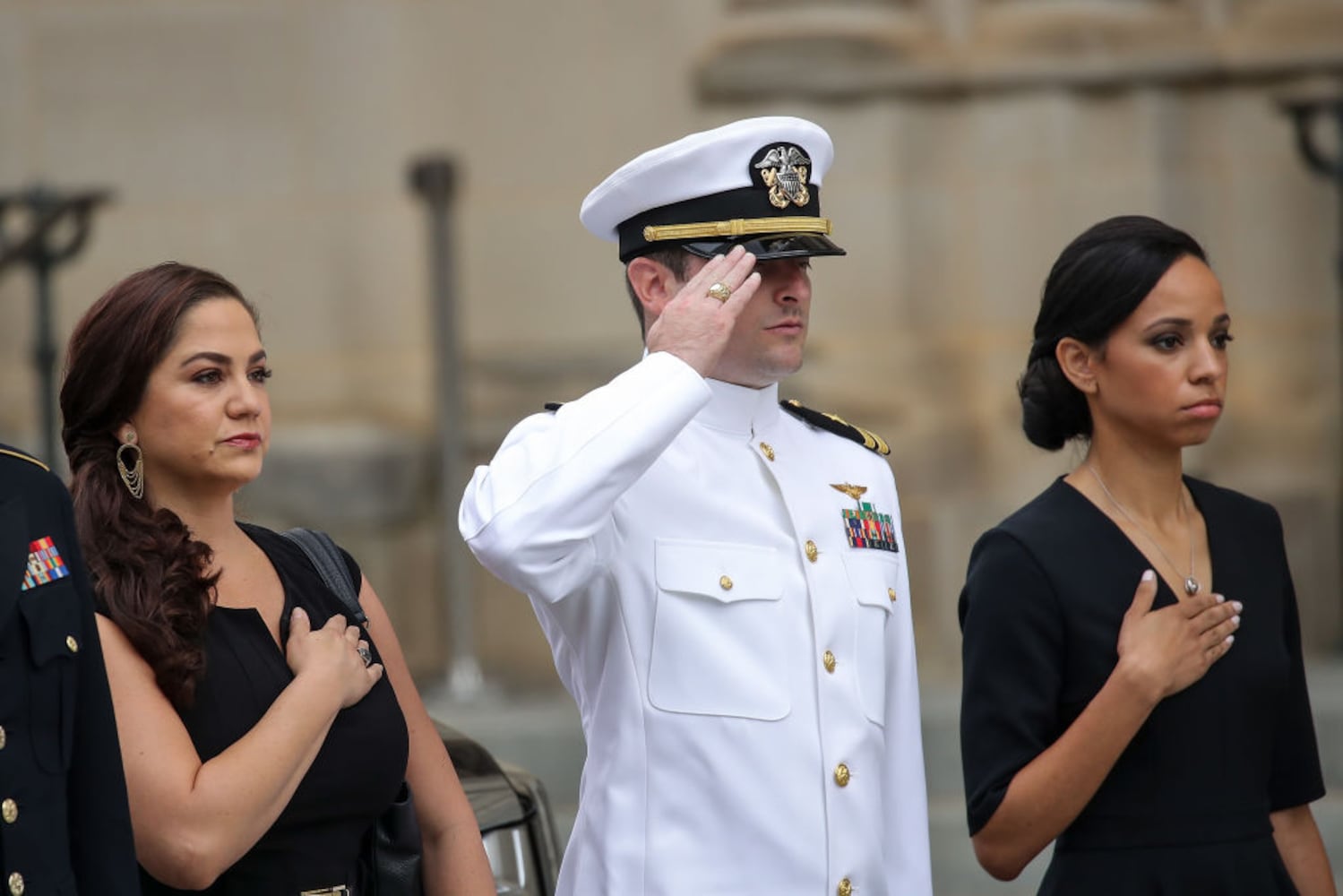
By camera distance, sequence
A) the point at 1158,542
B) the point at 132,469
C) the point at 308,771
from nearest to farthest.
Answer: the point at 308,771
the point at 132,469
the point at 1158,542

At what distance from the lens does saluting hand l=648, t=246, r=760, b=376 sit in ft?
10.1

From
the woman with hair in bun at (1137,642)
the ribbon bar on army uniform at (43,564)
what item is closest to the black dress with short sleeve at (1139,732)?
the woman with hair in bun at (1137,642)

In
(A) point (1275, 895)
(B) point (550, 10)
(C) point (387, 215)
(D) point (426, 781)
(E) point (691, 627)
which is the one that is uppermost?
(B) point (550, 10)

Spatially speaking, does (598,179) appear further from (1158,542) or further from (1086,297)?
(1158,542)

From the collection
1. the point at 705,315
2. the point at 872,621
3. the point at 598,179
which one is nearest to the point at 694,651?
the point at 872,621

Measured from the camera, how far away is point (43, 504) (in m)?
2.61

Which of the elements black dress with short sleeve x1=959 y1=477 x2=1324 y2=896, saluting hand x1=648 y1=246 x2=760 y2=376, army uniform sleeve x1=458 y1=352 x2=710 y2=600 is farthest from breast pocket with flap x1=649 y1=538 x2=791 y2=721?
black dress with short sleeve x1=959 y1=477 x2=1324 y2=896

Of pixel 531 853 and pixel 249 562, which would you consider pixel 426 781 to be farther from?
pixel 531 853

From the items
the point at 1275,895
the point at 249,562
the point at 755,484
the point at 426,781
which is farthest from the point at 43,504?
the point at 1275,895

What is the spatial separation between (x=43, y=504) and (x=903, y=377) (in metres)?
5.07

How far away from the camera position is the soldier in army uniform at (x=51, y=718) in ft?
8.12

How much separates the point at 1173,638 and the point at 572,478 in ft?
3.10

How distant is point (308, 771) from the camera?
293cm

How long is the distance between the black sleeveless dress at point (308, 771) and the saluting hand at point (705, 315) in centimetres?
64
